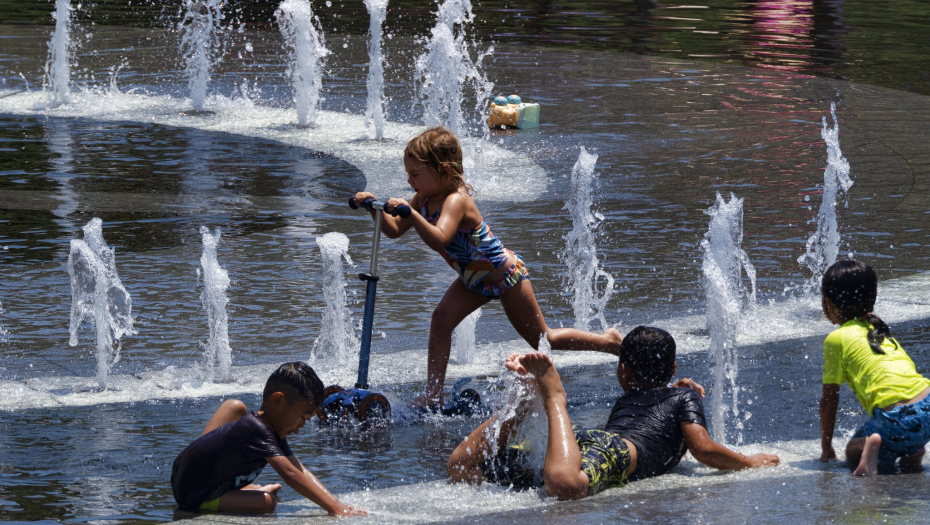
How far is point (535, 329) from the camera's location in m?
5.23

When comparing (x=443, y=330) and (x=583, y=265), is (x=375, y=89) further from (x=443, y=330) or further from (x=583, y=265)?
(x=443, y=330)

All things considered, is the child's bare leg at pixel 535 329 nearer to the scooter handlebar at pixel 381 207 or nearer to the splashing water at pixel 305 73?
the scooter handlebar at pixel 381 207

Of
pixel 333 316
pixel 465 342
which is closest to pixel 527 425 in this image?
pixel 465 342

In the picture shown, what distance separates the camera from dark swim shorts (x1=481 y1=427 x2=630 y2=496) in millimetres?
4086

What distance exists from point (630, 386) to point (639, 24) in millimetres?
18261

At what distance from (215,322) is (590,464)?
248cm

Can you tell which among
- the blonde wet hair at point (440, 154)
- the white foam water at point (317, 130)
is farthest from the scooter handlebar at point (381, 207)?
the white foam water at point (317, 130)

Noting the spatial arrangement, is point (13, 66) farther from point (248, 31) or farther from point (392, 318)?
point (392, 318)

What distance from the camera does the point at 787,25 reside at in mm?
22031

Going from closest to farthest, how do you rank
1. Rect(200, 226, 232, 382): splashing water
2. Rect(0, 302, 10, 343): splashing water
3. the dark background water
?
Rect(200, 226, 232, 382): splashing water < Rect(0, 302, 10, 343): splashing water < the dark background water

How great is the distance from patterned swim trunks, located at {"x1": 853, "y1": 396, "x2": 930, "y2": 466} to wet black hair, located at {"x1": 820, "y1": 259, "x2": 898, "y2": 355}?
0.22m

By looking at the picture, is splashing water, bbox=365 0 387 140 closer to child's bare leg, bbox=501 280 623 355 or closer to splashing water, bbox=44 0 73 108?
splashing water, bbox=44 0 73 108

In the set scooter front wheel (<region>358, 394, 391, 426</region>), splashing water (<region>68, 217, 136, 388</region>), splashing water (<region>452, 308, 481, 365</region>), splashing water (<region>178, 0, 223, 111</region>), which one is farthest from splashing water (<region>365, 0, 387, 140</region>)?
scooter front wheel (<region>358, 394, 391, 426</region>)

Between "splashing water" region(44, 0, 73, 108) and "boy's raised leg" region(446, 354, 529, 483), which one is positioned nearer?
"boy's raised leg" region(446, 354, 529, 483)
